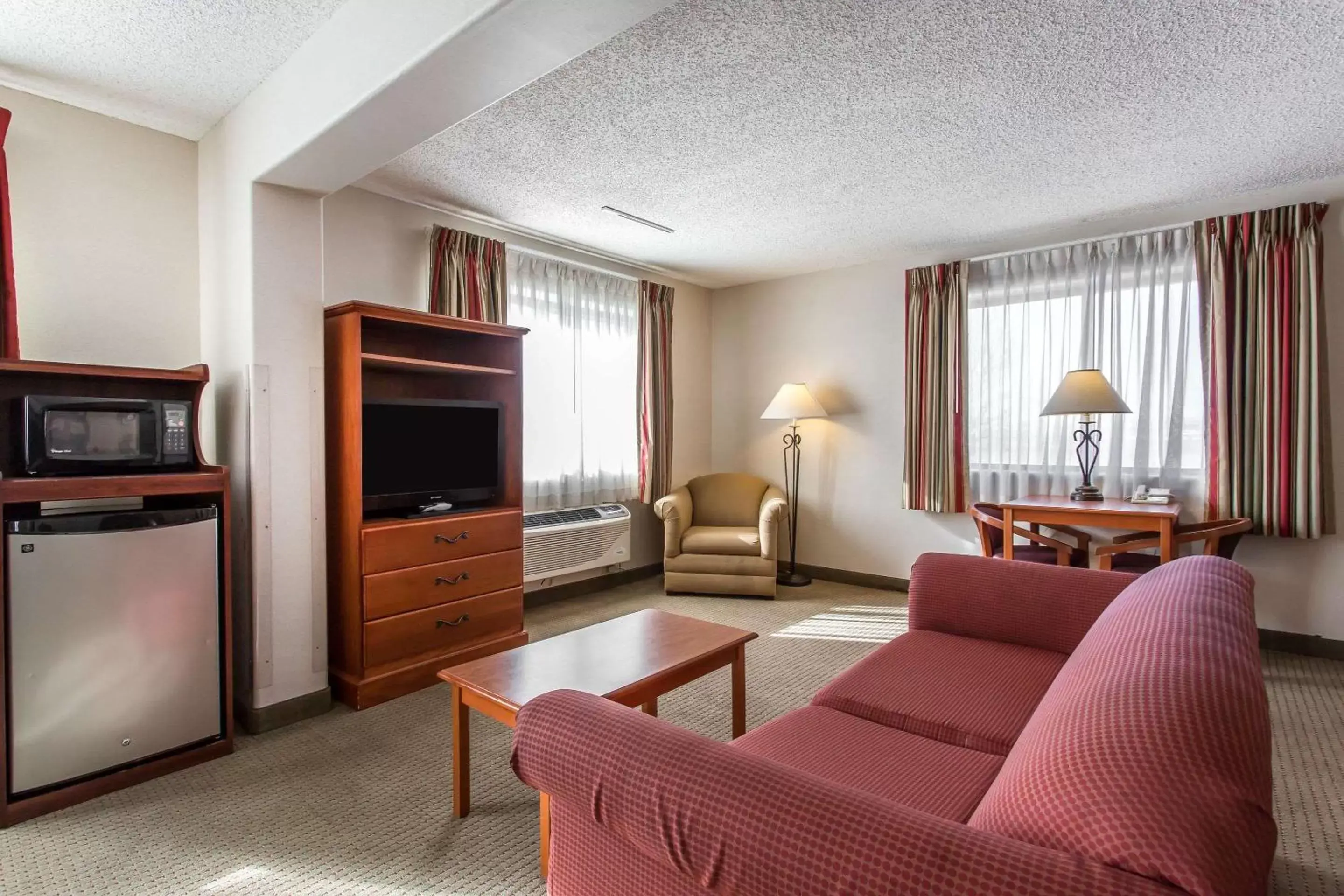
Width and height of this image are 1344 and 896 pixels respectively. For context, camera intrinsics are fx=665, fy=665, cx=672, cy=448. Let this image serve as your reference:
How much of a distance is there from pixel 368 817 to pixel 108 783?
2.99 feet

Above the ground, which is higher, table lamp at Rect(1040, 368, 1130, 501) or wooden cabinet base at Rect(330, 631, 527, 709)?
table lamp at Rect(1040, 368, 1130, 501)

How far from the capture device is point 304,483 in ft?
9.14

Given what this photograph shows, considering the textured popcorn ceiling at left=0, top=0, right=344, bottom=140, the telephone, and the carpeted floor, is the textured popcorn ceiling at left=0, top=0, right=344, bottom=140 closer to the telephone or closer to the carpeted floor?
the carpeted floor

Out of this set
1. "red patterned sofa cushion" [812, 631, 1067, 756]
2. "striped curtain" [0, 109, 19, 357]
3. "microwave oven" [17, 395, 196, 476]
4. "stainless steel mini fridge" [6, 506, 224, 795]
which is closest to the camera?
"red patterned sofa cushion" [812, 631, 1067, 756]

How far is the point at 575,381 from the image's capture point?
4.64 meters

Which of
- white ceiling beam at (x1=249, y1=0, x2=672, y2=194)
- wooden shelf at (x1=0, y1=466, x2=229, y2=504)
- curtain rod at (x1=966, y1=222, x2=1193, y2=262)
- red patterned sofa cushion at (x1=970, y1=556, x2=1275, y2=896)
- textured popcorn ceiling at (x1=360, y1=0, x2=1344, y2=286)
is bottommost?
red patterned sofa cushion at (x1=970, y1=556, x2=1275, y2=896)

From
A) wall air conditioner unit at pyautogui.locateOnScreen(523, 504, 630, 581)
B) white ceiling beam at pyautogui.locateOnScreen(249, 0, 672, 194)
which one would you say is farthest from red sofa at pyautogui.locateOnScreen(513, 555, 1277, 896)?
wall air conditioner unit at pyautogui.locateOnScreen(523, 504, 630, 581)

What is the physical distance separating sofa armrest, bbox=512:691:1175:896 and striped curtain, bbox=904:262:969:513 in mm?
4000

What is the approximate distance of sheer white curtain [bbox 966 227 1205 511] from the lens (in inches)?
151

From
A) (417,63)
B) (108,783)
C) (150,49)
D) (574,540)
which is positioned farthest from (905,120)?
(108,783)

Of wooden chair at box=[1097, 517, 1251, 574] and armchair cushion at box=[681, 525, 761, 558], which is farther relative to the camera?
armchair cushion at box=[681, 525, 761, 558]

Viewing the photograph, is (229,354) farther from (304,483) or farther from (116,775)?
(116,775)

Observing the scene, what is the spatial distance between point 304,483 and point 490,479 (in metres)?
1.00

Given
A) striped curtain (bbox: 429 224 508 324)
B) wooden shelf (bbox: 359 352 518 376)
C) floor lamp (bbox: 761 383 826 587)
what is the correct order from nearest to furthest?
wooden shelf (bbox: 359 352 518 376) < striped curtain (bbox: 429 224 508 324) < floor lamp (bbox: 761 383 826 587)
